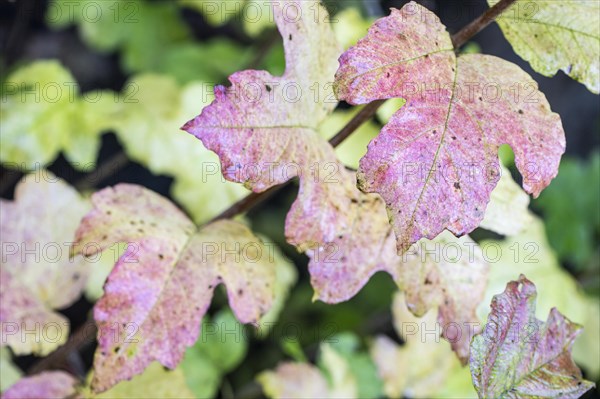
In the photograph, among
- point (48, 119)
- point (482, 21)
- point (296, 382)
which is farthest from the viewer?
point (48, 119)

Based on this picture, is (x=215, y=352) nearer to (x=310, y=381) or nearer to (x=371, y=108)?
(x=310, y=381)

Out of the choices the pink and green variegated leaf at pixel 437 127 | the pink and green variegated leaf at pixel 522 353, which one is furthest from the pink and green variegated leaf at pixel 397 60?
the pink and green variegated leaf at pixel 522 353

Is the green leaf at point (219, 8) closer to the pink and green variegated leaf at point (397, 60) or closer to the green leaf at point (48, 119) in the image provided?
the green leaf at point (48, 119)

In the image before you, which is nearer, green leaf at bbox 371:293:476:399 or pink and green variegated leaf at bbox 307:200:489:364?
pink and green variegated leaf at bbox 307:200:489:364

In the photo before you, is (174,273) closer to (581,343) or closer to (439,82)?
(439,82)

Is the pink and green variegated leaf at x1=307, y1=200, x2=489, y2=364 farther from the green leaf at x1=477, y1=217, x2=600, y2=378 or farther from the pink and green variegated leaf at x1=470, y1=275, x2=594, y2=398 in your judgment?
the green leaf at x1=477, y1=217, x2=600, y2=378

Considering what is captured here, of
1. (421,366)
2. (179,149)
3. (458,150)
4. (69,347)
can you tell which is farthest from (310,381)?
(458,150)

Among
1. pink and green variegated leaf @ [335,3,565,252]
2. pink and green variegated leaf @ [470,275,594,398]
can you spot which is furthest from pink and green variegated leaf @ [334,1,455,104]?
pink and green variegated leaf @ [470,275,594,398]
